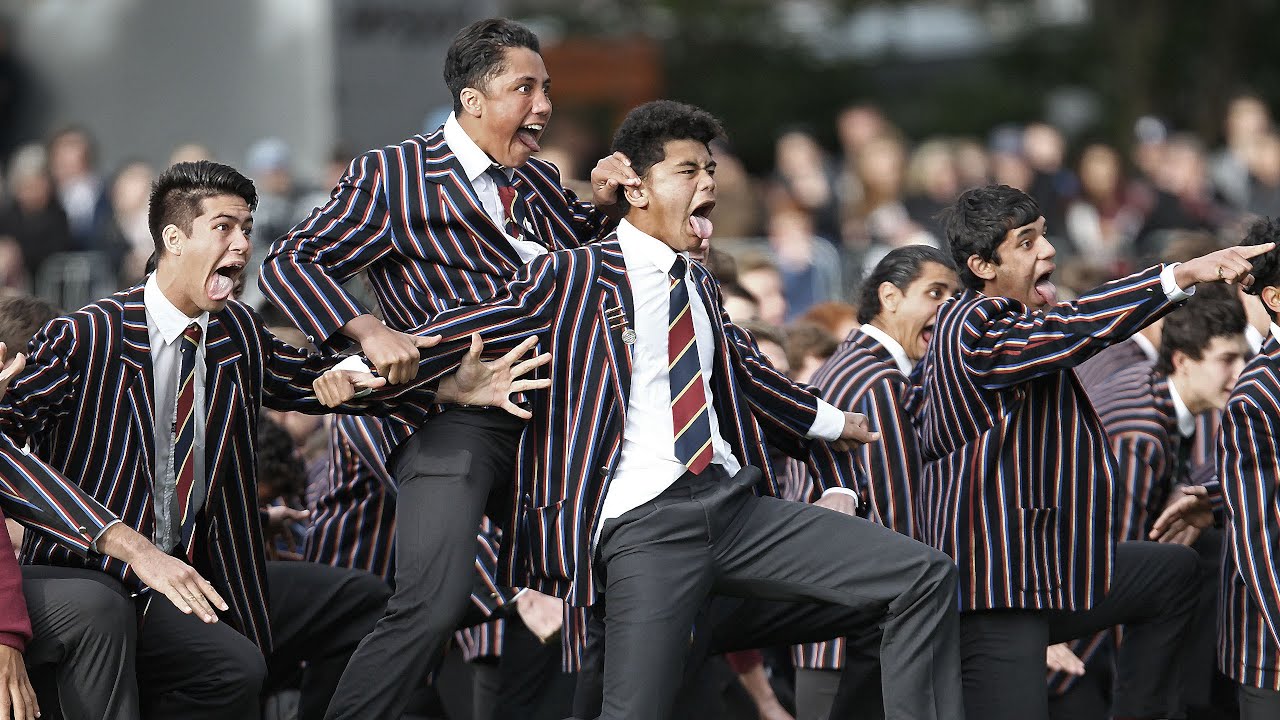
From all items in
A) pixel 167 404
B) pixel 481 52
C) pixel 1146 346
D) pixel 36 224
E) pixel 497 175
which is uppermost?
pixel 36 224

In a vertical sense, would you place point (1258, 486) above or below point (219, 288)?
below

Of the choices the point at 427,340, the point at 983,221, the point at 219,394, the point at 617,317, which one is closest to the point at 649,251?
the point at 617,317

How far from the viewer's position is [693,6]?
33156 mm

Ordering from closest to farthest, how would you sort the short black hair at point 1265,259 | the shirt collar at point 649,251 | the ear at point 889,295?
the shirt collar at point 649,251 < the short black hair at point 1265,259 < the ear at point 889,295

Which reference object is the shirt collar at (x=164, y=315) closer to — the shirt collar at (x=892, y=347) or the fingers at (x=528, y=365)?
the fingers at (x=528, y=365)

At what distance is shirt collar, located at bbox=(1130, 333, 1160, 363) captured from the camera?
7714 mm

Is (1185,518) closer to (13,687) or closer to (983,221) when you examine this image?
(983,221)

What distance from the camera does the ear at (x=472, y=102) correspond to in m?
5.96

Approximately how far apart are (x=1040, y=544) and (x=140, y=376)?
9.69 feet

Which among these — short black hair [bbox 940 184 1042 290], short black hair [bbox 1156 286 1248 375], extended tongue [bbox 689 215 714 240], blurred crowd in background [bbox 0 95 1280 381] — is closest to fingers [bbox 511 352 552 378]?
extended tongue [bbox 689 215 714 240]

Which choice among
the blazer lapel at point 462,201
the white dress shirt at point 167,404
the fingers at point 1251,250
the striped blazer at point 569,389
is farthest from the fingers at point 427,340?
the fingers at point 1251,250

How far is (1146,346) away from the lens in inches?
306

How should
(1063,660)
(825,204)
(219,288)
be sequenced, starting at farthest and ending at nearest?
(825,204), (1063,660), (219,288)

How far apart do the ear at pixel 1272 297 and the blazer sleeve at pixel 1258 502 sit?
34cm
